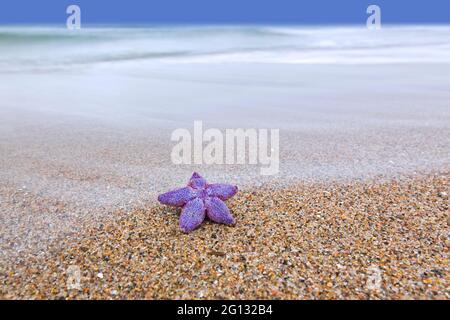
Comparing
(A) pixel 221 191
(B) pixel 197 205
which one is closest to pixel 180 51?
(A) pixel 221 191

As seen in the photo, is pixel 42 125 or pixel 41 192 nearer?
pixel 41 192

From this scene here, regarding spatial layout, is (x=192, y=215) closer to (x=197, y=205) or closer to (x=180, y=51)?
(x=197, y=205)

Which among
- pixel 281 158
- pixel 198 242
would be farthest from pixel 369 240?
pixel 281 158

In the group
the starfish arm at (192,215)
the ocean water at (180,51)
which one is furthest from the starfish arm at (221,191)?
the ocean water at (180,51)

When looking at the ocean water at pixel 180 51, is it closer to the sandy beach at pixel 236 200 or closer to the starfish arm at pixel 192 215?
the sandy beach at pixel 236 200
